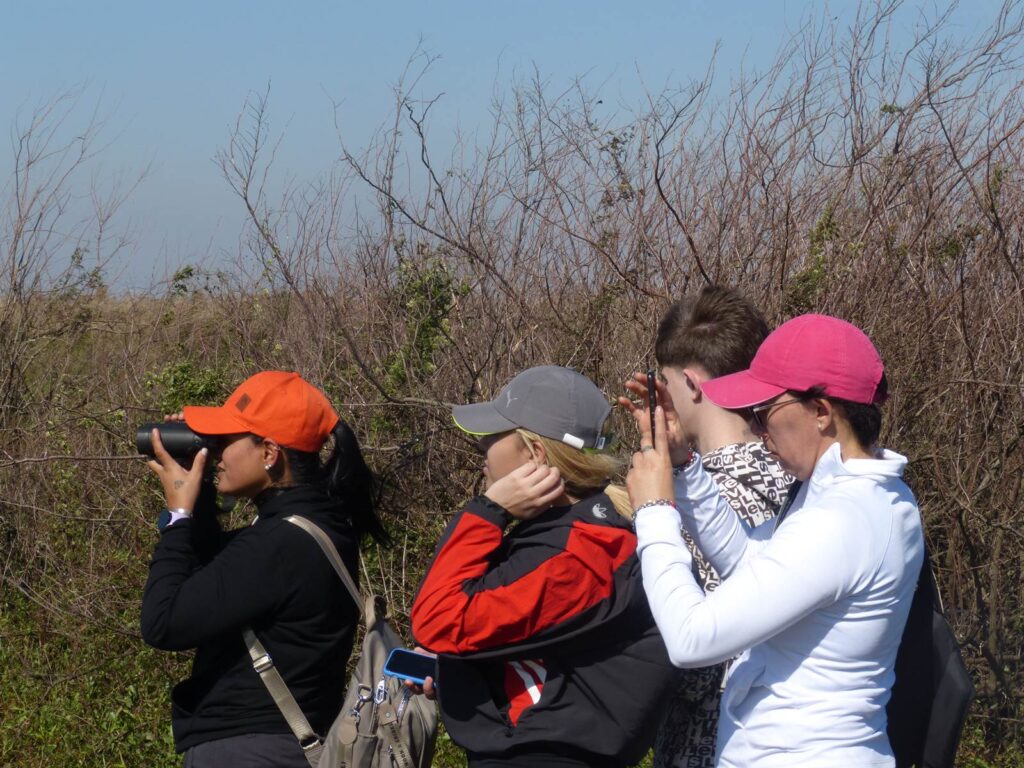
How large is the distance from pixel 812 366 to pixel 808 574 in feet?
1.39

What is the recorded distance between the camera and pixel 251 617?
8.63 feet

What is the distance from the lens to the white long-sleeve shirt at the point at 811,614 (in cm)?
188

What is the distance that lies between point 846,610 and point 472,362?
141 inches

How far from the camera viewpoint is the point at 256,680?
270 cm

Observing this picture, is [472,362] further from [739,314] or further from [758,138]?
[739,314]

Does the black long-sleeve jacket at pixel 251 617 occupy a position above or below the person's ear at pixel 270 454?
below

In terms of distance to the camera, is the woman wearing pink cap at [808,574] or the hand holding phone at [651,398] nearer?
the woman wearing pink cap at [808,574]

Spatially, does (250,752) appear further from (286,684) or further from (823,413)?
(823,413)

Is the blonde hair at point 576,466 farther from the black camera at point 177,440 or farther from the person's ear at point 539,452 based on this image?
the black camera at point 177,440

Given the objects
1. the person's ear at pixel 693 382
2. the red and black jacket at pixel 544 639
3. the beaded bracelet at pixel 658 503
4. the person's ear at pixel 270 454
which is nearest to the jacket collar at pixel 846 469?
the beaded bracelet at pixel 658 503

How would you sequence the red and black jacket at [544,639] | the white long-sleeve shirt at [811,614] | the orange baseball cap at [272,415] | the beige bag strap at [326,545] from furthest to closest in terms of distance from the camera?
1. the orange baseball cap at [272,415]
2. the beige bag strap at [326,545]
3. the red and black jacket at [544,639]
4. the white long-sleeve shirt at [811,614]

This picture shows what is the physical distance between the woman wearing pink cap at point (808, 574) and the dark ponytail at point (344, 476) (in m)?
1.01

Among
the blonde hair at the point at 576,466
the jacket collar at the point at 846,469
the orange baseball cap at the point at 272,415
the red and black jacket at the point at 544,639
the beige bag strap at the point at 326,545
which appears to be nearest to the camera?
the jacket collar at the point at 846,469

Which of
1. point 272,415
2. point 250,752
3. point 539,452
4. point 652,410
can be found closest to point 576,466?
point 539,452
